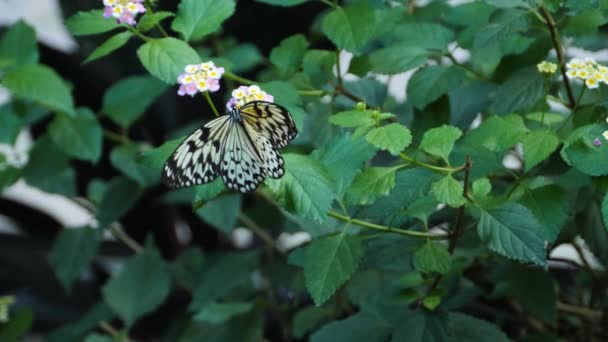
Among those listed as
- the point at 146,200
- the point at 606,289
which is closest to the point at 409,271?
the point at 606,289

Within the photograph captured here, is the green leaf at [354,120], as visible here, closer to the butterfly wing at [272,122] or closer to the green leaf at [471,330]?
the butterfly wing at [272,122]

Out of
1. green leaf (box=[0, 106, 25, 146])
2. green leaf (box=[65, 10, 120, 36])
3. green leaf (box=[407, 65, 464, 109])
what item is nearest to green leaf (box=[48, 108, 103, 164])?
green leaf (box=[0, 106, 25, 146])

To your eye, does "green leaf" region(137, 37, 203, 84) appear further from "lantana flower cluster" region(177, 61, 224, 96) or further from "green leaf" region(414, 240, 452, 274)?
"green leaf" region(414, 240, 452, 274)

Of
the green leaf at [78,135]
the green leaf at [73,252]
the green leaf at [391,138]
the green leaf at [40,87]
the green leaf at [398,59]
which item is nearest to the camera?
the green leaf at [391,138]

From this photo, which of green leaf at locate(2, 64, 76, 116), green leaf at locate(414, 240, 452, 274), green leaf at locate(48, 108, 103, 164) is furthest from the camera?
green leaf at locate(48, 108, 103, 164)

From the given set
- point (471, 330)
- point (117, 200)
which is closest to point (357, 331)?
point (471, 330)

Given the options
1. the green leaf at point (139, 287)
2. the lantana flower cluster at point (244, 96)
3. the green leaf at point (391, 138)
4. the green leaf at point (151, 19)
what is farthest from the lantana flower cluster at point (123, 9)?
the green leaf at point (139, 287)

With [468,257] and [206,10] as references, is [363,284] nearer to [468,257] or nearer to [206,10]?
[468,257]

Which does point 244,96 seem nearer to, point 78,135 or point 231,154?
point 231,154

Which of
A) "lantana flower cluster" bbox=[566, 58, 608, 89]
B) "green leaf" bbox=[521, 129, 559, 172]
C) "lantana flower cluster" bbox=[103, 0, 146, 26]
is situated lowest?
"green leaf" bbox=[521, 129, 559, 172]
